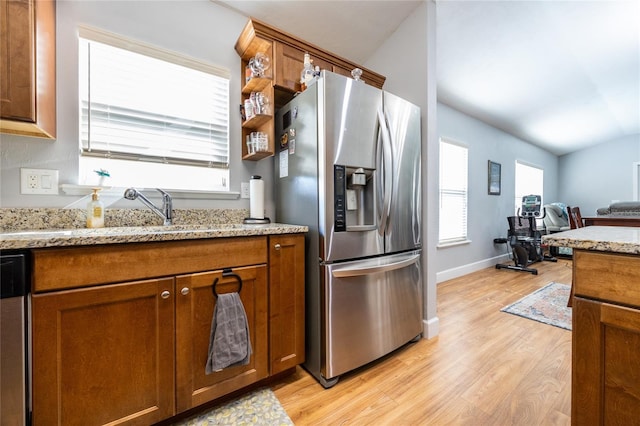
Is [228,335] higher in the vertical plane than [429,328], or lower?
higher

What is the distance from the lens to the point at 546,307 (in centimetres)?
257

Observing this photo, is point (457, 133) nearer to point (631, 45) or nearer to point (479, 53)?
point (479, 53)

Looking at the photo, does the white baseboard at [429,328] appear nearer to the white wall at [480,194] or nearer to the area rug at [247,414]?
the area rug at [247,414]

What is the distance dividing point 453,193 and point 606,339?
3.16 metres

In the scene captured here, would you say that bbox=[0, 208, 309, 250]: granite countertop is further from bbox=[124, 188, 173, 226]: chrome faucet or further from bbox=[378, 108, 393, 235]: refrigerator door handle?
bbox=[378, 108, 393, 235]: refrigerator door handle

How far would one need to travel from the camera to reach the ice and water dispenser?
1.48 meters

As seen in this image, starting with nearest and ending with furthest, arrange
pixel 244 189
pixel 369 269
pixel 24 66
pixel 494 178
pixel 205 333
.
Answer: pixel 24 66 < pixel 205 333 < pixel 369 269 < pixel 244 189 < pixel 494 178

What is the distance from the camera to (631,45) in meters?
2.91

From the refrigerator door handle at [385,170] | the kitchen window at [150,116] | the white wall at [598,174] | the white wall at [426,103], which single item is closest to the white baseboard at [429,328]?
the white wall at [426,103]

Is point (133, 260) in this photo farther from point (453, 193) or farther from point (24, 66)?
point (453, 193)

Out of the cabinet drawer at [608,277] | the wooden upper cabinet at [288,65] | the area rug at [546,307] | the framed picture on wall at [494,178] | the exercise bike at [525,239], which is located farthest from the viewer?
the framed picture on wall at [494,178]

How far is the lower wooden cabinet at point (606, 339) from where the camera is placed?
2.40ft

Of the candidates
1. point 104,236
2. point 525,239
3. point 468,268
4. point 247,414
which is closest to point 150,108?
point 104,236

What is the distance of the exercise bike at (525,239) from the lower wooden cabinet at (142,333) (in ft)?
14.1
